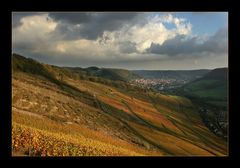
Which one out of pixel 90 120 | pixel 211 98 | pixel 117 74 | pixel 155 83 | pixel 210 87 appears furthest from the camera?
pixel 210 87

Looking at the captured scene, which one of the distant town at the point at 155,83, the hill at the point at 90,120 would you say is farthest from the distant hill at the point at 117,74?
the hill at the point at 90,120

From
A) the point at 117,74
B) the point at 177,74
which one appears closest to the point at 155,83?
the point at 117,74

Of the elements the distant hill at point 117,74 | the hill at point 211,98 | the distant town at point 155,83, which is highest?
the distant hill at point 117,74

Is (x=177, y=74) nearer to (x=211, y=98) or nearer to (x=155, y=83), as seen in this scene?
(x=211, y=98)

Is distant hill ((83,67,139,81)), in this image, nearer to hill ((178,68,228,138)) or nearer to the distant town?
the distant town

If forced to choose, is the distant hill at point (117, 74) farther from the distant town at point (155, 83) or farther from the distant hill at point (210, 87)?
the distant hill at point (210, 87)

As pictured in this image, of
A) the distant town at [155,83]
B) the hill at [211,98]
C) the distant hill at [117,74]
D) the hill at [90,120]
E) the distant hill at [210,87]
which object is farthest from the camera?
the distant hill at [210,87]
